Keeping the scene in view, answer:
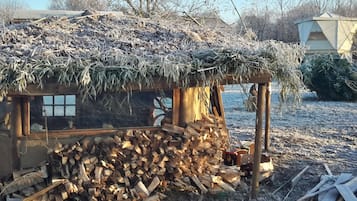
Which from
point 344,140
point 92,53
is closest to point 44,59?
point 92,53

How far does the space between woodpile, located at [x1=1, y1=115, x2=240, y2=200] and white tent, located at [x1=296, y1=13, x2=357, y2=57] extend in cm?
2382

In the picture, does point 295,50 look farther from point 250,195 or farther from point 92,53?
point 92,53

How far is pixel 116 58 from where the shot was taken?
5.87 m

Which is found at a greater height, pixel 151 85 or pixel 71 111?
pixel 151 85

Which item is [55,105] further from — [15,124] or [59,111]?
[15,124]

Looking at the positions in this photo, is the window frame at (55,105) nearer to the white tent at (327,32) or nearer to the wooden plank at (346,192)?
the wooden plank at (346,192)

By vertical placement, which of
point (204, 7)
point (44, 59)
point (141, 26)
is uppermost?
point (204, 7)

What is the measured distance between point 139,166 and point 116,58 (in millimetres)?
1841

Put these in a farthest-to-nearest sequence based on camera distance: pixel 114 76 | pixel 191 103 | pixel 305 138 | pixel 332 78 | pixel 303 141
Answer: pixel 332 78
pixel 305 138
pixel 303 141
pixel 191 103
pixel 114 76

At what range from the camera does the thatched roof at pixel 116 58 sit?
18.5 ft

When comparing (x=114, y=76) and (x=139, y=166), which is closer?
(x=114, y=76)

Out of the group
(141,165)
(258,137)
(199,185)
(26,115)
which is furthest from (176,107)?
(26,115)

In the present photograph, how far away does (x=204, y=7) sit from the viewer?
65.9 ft

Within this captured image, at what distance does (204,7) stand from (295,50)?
44.9ft
